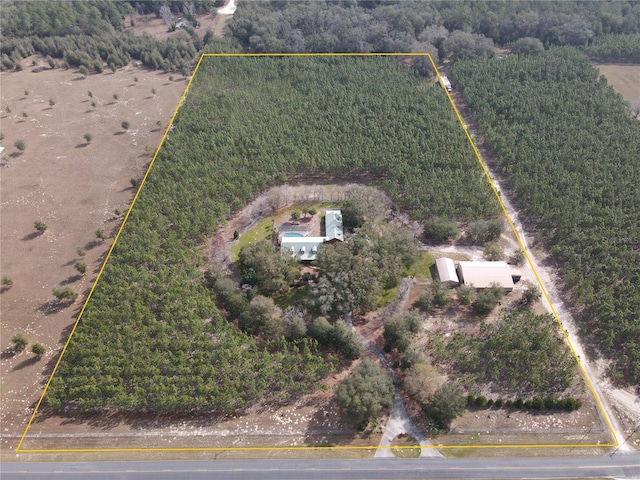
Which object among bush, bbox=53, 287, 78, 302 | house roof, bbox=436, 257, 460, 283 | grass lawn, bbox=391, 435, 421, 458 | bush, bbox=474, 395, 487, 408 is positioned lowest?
grass lawn, bbox=391, 435, 421, 458

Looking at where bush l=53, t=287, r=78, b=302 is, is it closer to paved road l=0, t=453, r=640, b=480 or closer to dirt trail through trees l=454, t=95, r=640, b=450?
paved road l=0, t=453, r=640, b=480

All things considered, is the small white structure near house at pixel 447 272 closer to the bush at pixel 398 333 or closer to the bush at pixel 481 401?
the bush at pixel 398 333

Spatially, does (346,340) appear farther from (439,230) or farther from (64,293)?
(64,293)

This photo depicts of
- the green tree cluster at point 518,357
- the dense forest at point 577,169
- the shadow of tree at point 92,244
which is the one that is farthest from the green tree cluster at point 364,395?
the shadow of tree at point 92,244

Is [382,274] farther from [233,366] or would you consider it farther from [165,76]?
[165,76]

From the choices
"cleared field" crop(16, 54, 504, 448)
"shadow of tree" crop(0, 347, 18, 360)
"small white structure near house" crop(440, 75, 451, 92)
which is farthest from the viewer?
"small white structure near house" crop(440, 75, 451, 92)


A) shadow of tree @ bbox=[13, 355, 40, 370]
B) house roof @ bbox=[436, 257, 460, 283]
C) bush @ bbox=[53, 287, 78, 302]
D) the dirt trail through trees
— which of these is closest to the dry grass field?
the dirt trail through trees

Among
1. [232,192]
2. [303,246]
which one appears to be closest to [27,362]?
[232,192]

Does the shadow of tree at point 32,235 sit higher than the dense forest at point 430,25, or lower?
lower
